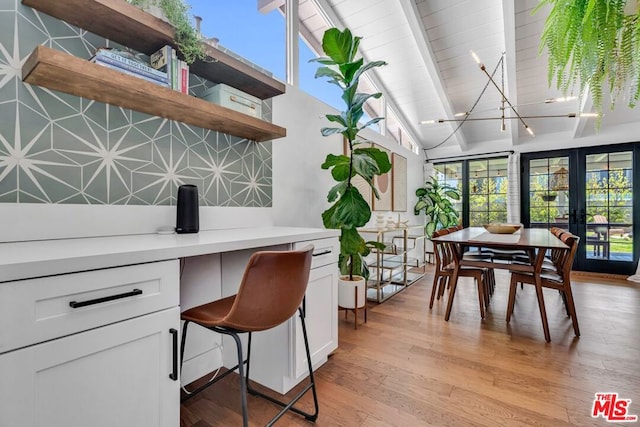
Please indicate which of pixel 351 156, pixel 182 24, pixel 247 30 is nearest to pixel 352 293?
pixel 351 156

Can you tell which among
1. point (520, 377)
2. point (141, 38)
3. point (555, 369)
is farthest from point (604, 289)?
point (141, 38)

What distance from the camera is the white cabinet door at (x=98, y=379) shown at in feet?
2.34

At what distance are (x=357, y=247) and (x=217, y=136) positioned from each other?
4.61ft

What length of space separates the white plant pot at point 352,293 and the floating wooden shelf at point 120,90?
156 cm

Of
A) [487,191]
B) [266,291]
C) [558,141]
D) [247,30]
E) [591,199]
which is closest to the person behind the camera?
[266,291]

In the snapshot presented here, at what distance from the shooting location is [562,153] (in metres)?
5.17

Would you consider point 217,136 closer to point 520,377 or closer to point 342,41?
point 342,41

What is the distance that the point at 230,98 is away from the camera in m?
1.82

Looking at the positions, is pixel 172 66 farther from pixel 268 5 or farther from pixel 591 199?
pixel 591 199

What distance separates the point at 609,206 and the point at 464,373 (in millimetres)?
5000

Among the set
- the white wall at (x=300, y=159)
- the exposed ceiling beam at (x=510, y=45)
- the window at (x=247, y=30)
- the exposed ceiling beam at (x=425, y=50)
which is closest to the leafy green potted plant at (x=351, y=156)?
the white wall at (x=300, y=159)

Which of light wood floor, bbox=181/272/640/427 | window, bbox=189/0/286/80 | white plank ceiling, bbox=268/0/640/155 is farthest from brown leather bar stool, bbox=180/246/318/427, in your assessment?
white plank ceiling, bbox=268/0/640/155

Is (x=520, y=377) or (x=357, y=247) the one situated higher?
(x=357, y=247)

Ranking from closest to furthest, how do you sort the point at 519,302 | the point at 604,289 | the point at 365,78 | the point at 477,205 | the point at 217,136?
1. the point at 217,136
2. the point at 519,302
3. the point at 604,289
4. the point at 365,78
5. the point at 477,205
